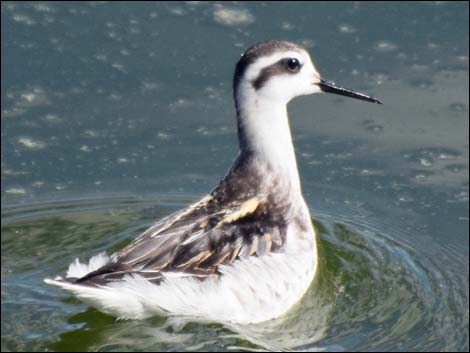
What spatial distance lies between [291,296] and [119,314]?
108 centimetres

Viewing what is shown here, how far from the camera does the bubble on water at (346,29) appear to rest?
959 cm

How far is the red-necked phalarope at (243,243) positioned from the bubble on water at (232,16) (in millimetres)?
2339

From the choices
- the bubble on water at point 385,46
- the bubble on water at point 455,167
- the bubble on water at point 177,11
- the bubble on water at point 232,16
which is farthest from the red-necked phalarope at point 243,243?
the bubble on water at point 177,11

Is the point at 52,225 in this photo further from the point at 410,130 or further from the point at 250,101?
the point at 410,130

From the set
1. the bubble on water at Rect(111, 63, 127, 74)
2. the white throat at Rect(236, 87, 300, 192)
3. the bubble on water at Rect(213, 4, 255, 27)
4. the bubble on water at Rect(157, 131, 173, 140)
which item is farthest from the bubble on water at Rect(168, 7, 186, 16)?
the white throat at Rect(236, 87, 300, 192)

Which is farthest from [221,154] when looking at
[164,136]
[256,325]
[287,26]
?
[256,325]

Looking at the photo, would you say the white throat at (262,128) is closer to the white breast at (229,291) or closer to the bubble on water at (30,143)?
the white breast at (229,291)

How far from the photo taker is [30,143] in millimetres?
8555

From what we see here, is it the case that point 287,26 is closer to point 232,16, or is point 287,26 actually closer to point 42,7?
point 232,16

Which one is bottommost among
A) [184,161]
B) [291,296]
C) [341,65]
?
[291,296]

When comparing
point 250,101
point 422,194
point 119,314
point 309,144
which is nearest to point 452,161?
point 422,194

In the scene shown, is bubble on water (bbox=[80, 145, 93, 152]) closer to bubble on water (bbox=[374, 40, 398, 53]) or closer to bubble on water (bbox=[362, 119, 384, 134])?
bubble on water (bbox=[362, 119, 384, 134])

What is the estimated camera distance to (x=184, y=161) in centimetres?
851

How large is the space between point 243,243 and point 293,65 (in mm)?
1252
